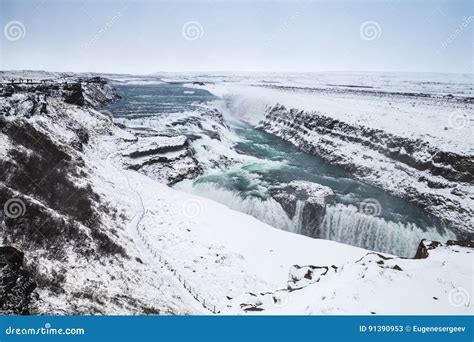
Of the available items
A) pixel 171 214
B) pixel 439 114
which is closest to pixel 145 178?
pixel 171 214

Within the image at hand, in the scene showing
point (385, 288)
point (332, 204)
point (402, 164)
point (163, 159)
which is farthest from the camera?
point (402, 164)

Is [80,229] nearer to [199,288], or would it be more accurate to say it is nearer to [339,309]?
[199,288]

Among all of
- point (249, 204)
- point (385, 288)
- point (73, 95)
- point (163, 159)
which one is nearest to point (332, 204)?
point (249, 204)

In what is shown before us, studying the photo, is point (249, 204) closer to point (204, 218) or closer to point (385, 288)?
point (204, 218)

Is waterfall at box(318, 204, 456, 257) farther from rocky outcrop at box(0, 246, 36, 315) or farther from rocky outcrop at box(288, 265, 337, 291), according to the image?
rocky outcrop at box(0, 246, 36, 315)

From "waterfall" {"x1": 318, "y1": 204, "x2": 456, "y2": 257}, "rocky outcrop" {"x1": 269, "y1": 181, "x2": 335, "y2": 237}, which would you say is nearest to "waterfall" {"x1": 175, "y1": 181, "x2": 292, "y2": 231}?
"rocky outcrop" {"x1": 269, "y1": 181, "x2": 335, "y2": 237}

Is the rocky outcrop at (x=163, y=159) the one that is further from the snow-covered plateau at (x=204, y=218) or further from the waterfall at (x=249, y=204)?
the waterfall at (x=249, y=204)
